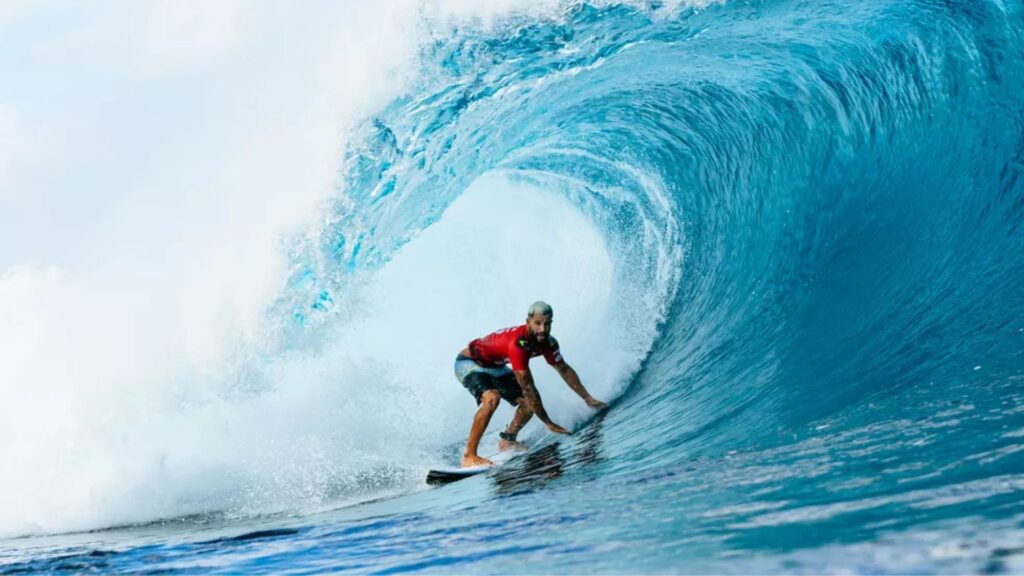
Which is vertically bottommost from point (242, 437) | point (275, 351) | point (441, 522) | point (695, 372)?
point (441, 522)

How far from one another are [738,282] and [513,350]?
3.44 meters

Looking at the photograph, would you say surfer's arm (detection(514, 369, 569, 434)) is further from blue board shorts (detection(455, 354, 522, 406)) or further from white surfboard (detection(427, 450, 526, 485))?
white surfboard (detection(427, 450, 526, 485))

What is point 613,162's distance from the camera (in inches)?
507

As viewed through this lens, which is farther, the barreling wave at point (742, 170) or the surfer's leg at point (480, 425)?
the barreling wave at point (742, 170)

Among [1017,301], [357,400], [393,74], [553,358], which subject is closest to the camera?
[1017,301]

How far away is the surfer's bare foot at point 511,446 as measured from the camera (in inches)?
301

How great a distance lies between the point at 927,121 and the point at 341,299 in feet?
21.0

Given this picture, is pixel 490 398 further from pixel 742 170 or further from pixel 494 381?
pixel 742 170

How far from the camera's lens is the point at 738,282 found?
997 centimetres

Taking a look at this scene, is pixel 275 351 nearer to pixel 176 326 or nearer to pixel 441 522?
pixel 176 326

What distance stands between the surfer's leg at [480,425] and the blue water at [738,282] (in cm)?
53

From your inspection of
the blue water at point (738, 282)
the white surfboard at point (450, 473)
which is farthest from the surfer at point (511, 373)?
the blue water at point (738, 282)

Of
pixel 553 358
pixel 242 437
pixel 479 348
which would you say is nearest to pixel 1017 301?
pixel 553 358

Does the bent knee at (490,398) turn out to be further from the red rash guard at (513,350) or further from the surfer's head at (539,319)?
the surfer's head at (539,319)
